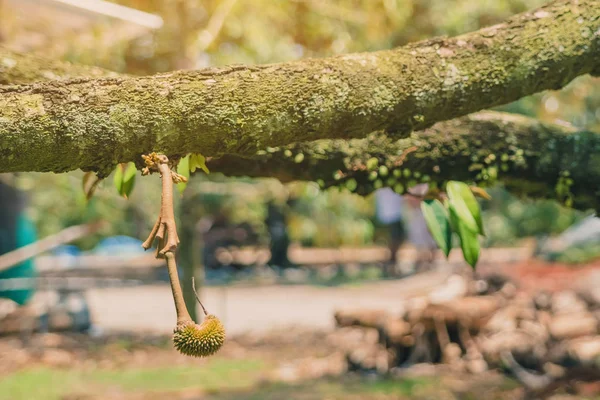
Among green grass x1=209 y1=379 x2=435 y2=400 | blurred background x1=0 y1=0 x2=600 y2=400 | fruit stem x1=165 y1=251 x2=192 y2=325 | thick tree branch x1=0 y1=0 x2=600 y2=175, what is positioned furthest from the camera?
blurred background x1=0 y1=0 x2=600 y2=400

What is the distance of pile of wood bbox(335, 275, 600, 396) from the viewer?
654 cm

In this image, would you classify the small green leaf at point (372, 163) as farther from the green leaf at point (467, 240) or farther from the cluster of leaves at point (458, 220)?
the green leaf at point (467, 240)

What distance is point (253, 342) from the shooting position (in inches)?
332

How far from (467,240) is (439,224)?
107 mm

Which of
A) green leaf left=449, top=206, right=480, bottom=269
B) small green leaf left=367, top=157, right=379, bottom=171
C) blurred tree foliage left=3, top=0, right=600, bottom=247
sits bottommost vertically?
green leaf left=449, top=206, right=480, bottom=269

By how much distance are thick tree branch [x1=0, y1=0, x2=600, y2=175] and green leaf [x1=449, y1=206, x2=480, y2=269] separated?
1.33 feet

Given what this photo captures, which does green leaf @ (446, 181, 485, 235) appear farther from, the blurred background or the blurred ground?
the blurred ground

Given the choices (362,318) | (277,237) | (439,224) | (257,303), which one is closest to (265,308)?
(257,303)

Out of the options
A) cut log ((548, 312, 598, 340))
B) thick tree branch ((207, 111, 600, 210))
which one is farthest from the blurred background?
thick tree branch ((207, 111, 600, 210))

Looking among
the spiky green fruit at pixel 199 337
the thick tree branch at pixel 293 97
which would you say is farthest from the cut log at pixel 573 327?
the spiky green fruit at pixel 199 337

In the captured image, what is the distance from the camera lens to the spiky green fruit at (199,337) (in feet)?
3.70

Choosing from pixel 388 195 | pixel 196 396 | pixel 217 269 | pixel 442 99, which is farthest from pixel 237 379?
pixel 217 269

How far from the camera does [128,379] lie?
646 cm

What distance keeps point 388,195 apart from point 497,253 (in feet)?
31.4
